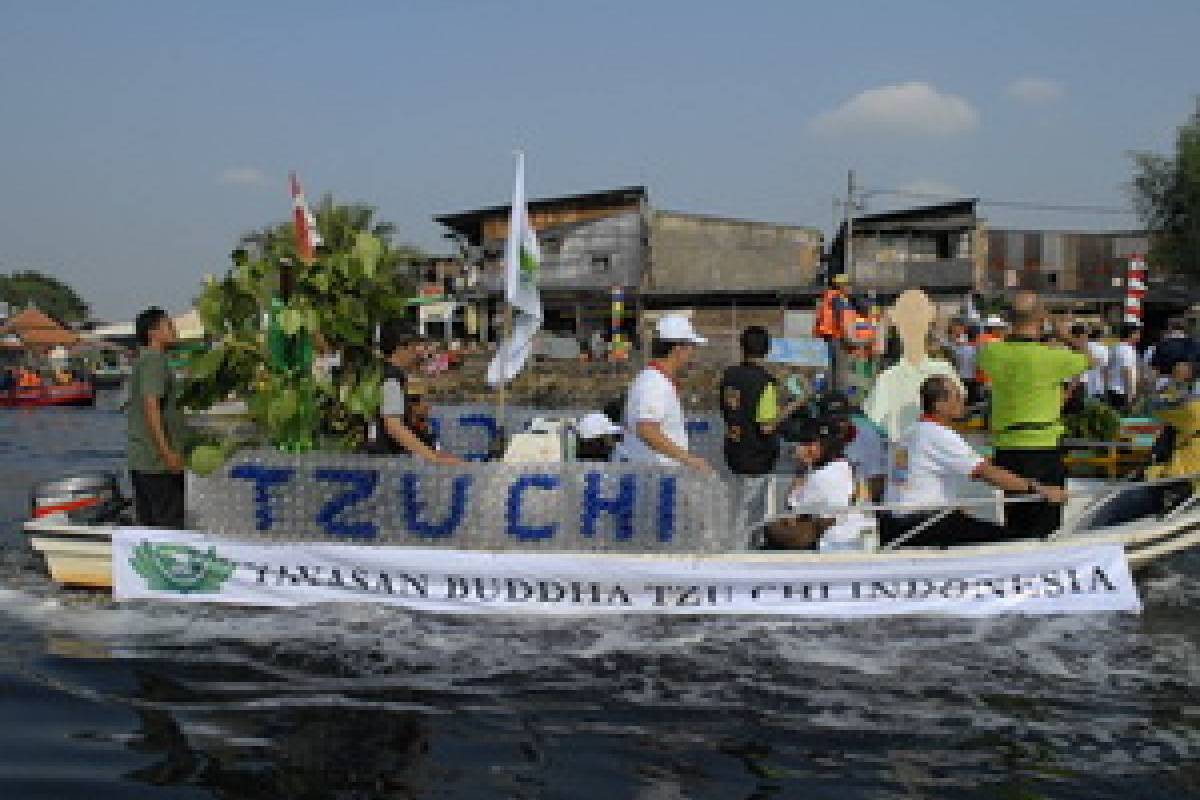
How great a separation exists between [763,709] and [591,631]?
1606mm

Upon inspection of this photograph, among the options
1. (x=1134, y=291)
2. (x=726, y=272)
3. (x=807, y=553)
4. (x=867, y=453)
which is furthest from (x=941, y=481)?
(x=726, y=272)

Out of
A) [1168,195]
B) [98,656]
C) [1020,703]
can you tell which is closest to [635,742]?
[1020,703]

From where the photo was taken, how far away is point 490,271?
5012 cm

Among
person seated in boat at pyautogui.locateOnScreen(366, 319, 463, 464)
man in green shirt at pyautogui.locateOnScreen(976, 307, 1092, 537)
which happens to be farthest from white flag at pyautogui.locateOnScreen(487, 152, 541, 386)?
man in green shirt at pyautogui.locateOnScreen(976, 307, 1092, 537)

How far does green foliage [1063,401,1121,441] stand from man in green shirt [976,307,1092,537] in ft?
18.2

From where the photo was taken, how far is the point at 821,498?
301 inches

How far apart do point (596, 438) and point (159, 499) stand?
3750 millimetres

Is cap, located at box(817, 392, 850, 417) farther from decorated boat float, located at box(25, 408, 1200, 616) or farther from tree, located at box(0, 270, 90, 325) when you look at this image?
tree, located at box(0, 270, 90, 325)

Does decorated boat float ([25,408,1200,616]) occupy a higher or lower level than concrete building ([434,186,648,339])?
lower

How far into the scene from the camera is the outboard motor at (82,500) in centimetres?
868

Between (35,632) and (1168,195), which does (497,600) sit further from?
(1168,195)

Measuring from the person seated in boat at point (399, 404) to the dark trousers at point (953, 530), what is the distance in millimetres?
3272

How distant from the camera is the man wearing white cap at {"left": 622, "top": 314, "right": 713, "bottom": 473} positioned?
24.2 feet

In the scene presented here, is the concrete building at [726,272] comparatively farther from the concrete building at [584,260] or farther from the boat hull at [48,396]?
the boat hull at [48,396]
